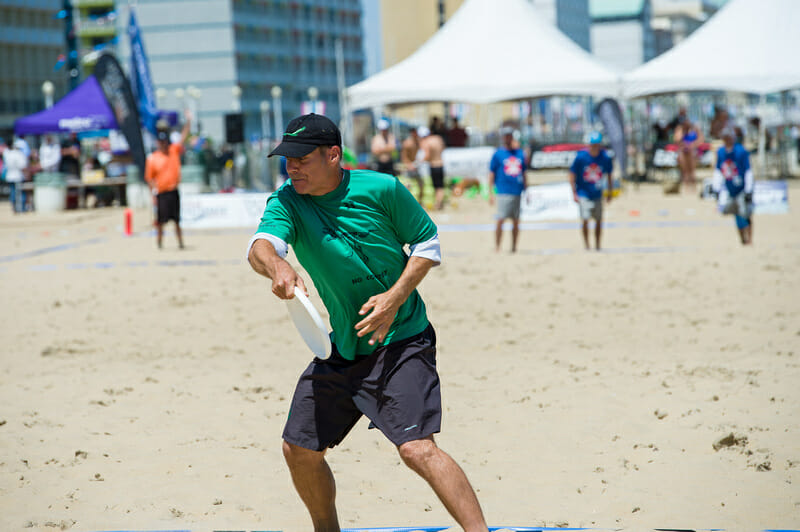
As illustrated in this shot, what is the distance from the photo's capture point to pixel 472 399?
5.99 meters

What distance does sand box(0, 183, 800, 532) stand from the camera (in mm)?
4246

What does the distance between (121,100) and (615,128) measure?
11374mm

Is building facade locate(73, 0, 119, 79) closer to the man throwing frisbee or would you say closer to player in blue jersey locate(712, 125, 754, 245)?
player in blue jersey locate(712, 125, 754, 245)

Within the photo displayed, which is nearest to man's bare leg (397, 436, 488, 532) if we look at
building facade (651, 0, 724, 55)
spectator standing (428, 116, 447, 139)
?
spectator standing (428, 116, 447, 139)

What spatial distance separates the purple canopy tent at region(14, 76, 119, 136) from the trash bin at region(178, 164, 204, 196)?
2602 millimetres

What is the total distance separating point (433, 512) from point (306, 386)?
1090mm

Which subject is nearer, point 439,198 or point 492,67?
point 439,198

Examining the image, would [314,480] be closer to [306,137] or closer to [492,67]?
[306,137]

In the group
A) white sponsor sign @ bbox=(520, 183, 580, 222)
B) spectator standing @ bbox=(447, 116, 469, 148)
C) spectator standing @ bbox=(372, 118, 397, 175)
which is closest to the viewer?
white sponsor sign @ bbox=(520, 183, 580, 222)

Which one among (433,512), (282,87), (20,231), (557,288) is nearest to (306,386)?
(433,512)

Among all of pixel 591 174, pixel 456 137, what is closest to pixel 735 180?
pixel 591 174

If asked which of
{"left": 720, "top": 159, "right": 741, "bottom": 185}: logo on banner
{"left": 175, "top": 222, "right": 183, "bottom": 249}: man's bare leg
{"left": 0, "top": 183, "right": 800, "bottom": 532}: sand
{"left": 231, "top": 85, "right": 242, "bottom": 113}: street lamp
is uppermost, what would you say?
{"left": 231, "top": 85, "right": 242, "bottom": 113}: street lamp

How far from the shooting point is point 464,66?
2211 centimetres

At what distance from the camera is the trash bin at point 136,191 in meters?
Result: 24.6
